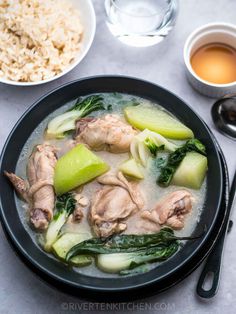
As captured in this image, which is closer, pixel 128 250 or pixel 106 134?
pixel 128 250

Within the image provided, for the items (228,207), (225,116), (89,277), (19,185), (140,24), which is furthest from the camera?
(140,24)

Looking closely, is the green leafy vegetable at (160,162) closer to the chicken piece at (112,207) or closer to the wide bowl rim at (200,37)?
the chicken piece at (112,207)

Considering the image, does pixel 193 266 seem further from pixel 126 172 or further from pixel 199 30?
pixel 199 30

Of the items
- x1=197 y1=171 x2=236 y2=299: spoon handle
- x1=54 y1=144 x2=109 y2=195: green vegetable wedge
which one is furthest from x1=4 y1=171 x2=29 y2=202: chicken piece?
x1=197 y1=171 x2=236 y2=299: spoon handle

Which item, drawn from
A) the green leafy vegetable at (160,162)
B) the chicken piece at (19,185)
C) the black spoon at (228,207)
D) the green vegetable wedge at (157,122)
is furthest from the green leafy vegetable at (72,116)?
the black spoon at (228,207)

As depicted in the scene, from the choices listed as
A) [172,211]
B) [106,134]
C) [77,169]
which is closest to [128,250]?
[172,211]

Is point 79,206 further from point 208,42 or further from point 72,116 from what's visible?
point 208,42

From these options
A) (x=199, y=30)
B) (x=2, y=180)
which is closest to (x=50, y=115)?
(x=2, y=180)
